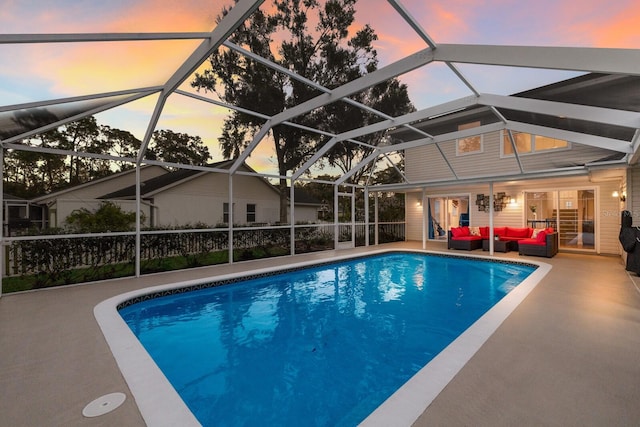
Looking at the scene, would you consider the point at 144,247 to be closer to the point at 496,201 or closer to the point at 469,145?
the point at 496,201

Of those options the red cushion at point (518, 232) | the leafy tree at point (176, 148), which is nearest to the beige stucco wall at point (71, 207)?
the leafy tree at point (176, 148)

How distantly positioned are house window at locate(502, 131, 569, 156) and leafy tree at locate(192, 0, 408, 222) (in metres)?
4.50

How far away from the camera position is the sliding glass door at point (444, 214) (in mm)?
14189

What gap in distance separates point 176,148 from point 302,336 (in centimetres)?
1990

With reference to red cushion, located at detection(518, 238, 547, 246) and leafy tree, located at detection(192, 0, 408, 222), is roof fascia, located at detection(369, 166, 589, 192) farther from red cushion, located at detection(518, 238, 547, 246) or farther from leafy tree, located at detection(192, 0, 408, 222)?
leafy tree, located at detection(192, 0, 408, 222)

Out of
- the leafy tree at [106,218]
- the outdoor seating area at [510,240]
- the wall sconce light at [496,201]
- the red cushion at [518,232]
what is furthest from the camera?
the wall sconce light at [496,201]

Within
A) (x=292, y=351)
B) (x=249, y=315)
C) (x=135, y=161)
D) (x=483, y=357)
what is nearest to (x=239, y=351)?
(x=292, y=351)

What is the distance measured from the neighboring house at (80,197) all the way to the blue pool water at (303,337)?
26.7 ft

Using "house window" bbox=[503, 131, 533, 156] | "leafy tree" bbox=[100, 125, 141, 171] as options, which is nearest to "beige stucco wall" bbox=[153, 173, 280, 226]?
"leafy tree" bbox=[100, 125, 141, 171]

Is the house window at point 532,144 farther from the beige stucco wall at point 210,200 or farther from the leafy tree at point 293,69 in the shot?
the beige stucco wall at point 210,200

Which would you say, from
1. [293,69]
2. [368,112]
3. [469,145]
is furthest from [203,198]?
[469,145]

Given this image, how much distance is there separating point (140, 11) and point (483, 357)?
16.9ft

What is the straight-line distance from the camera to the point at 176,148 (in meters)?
20.8

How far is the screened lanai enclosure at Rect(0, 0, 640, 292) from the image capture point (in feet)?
12.2
